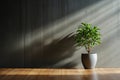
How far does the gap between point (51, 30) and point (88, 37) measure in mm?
1138

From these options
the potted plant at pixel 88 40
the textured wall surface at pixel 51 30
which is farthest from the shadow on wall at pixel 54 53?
the potted plant at pixel 88 40

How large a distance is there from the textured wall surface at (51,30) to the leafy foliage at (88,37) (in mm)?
349

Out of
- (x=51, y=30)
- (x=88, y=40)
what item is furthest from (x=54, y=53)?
(x=88, y=40)

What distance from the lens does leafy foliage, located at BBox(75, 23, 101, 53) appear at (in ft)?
20.2

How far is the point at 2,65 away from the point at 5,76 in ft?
4.95

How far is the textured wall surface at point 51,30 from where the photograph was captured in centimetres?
661

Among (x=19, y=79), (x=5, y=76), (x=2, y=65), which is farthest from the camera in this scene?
(x=2, y=65)

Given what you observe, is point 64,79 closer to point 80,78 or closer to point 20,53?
point 80,78

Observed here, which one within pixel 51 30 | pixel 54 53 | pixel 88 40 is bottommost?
pixel 54 53

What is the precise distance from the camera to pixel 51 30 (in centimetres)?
663

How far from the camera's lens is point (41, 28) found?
6637 millimetres

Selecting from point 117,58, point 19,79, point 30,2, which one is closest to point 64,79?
point 19,79

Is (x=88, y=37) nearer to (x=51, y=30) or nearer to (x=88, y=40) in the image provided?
(x=88, y=40)

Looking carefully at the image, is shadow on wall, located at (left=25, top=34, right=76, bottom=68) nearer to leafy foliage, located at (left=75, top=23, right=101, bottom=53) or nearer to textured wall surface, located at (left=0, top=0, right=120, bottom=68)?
textured wall surface, located at (left=0, top=0, right=120, bottom=68)
